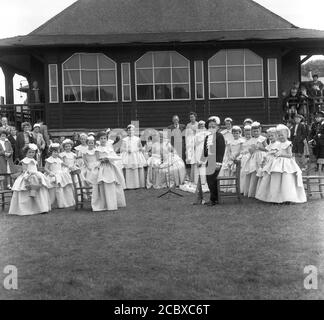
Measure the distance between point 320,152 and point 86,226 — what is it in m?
9.87

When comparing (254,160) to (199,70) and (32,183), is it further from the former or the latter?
(199,70)

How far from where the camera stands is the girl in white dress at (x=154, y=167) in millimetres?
16609

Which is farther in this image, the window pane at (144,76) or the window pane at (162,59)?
the window pane at (144,76)

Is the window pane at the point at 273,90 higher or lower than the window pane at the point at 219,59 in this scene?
lower

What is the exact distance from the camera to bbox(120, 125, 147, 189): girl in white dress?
1691 cm

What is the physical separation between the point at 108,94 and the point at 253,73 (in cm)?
558

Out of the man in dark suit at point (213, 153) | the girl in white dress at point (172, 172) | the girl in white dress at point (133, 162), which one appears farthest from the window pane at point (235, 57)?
the man in dark suit at point (213, 153)

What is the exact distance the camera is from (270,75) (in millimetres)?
22422

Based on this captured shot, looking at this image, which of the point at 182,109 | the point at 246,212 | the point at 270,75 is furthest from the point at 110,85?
the point at 246,212

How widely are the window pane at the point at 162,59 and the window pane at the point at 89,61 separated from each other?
2.29 meters

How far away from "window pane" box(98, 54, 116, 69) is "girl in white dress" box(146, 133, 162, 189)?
640 centimetres

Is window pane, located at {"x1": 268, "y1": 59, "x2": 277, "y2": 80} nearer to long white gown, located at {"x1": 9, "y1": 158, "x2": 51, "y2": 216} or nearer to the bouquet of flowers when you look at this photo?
long white gown, located at {"x1": 9, "y1": 158, "x2": 51, "y2": 216}

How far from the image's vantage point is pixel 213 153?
12.7 metres

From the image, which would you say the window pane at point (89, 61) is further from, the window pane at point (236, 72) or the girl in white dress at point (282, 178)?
the girl in white dress at point (282, 178)
